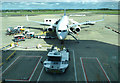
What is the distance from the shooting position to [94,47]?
95.5 feet

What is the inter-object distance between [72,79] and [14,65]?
1207cm

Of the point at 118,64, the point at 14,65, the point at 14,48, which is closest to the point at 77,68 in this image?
the point at 118,64

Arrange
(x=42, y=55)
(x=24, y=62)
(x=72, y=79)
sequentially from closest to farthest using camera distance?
(x=72, y=79)
(x=24, y=62)
(x=42, y=55)

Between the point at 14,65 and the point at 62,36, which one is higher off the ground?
the point at 62,36

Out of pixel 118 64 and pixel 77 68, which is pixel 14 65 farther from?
→ pixel 118 64

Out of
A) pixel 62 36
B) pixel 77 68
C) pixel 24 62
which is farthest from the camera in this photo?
pixel 62 36

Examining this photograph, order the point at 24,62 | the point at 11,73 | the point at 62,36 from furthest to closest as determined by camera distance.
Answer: the point at 62,36 < the point at 24,62 < the point at 11,73

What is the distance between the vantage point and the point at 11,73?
1855 centimetres

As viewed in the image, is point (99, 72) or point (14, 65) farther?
point (14, 65)

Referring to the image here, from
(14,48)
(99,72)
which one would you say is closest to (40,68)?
(99,72)

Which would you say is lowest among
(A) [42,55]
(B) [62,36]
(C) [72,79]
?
(C) [72,79]

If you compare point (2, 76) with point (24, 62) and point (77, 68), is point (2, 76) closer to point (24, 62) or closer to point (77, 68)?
point (24, 62)

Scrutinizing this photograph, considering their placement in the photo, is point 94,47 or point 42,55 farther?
point 94,47

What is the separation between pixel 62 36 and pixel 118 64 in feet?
46.9
